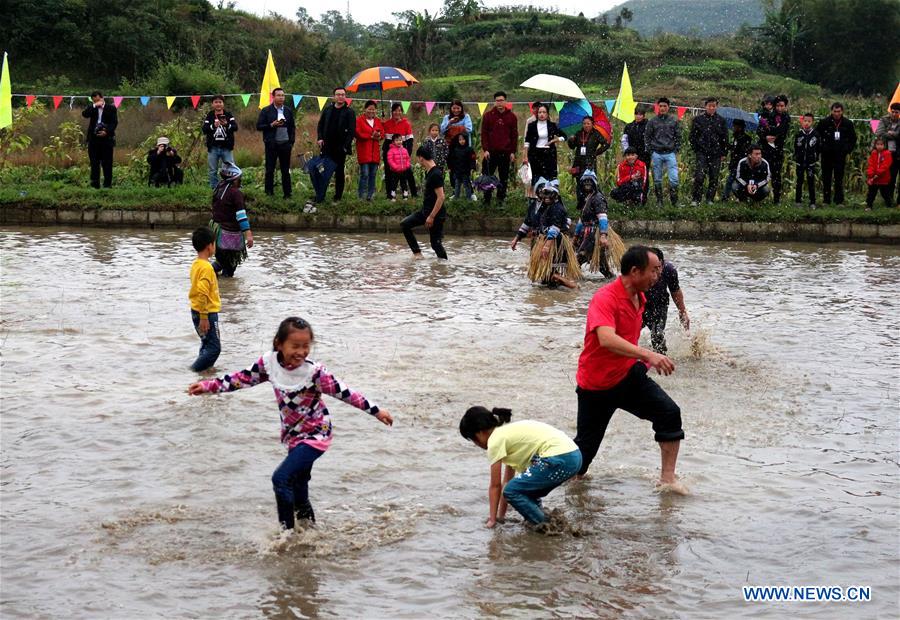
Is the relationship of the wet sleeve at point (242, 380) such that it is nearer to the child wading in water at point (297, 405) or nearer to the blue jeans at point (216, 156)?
the child wading in water at point (297, 405)

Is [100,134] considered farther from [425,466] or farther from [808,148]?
[425,466]

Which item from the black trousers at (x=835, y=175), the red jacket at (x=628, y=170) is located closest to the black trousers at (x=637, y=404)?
the red jacket at (x=628, y=170)

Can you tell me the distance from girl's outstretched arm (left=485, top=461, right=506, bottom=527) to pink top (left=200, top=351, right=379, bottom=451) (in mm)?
737

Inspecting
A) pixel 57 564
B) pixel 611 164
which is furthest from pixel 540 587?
pixel 611 164

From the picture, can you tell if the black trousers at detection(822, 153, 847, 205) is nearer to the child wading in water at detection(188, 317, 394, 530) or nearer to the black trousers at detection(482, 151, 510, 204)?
the black trousers at detection(482, 151, 510, 204)

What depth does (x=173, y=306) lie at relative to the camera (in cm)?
1208

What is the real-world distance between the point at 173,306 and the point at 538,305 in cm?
396

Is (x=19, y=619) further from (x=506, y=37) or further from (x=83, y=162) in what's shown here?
(x=506, y=37)

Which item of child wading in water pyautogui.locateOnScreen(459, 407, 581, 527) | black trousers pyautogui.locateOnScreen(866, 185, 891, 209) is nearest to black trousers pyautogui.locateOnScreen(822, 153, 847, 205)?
black trousers pyautogui.locateOnScreen(866, 185, 891, 209)

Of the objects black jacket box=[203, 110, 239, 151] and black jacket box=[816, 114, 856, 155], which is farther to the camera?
black jacket box=[816, 114, 856, 155]

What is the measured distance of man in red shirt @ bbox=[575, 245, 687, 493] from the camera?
6.57m

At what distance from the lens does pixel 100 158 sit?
66.9 feet

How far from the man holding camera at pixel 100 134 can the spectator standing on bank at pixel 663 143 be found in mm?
9103

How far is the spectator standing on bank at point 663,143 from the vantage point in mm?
18406
